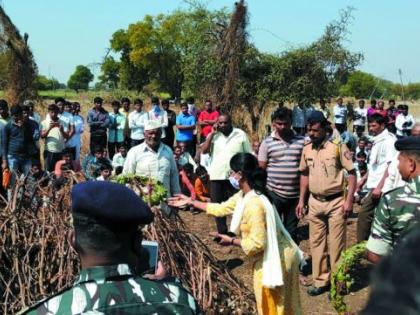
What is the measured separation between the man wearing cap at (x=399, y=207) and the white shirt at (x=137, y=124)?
29.3ft

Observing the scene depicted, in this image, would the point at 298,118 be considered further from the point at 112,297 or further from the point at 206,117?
the point at 112,297

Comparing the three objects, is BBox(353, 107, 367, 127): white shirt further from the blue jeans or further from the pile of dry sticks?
the pile of dry sticks

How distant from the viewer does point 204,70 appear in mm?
15375

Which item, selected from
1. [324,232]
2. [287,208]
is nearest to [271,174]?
[287,208]

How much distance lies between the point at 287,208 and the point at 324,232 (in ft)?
1.85

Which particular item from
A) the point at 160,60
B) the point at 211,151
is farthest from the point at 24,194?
the point at 160,60

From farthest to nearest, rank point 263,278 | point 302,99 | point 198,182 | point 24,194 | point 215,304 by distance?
point 302,99, point 198,182, point 24,194, point 215,304, point 263,278

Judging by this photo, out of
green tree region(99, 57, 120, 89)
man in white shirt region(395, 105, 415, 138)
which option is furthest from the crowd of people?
green tree region(99, 57, 120, 89)

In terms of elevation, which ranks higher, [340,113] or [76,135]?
[340,113]

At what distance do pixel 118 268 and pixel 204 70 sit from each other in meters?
13.9

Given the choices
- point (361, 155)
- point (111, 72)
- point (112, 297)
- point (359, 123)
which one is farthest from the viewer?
point (111, 72)

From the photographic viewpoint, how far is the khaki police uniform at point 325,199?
593cm

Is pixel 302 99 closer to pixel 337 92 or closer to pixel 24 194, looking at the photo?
pixel 337 92

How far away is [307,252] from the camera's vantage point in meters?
7.56
